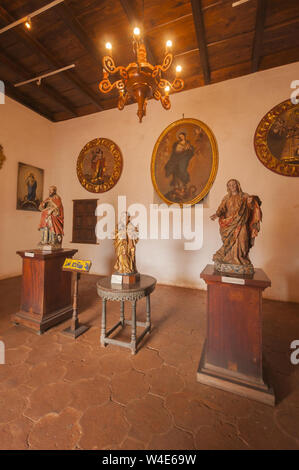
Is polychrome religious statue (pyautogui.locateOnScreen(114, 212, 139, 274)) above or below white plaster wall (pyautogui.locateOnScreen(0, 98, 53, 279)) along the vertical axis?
below

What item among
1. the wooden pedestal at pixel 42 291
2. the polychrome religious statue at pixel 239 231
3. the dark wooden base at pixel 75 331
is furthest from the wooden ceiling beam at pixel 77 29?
the dark wooden base at pixel 75 331

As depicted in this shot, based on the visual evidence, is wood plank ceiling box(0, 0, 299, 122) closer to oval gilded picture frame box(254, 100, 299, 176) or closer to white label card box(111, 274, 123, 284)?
oval gilded picture frame box(254, 100, 299, 176)

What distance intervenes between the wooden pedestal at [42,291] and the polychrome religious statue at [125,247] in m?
1.11

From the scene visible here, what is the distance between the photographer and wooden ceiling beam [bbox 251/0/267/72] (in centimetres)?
315

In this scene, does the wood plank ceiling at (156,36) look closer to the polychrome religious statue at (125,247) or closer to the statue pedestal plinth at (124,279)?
the polychrome religious statue at (125,247)

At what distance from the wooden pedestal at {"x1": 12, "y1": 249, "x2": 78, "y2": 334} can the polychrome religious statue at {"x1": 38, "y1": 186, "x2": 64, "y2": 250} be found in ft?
0.89

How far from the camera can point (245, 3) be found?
10.7 ft

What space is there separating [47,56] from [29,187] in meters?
3.34

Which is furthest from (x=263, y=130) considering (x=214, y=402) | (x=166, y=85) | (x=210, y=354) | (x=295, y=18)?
(x=214, y=402)

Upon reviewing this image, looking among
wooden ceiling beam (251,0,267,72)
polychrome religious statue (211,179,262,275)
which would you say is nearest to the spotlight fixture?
polychrome religious statue (211,179,262,275)

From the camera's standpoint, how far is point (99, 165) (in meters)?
6.09

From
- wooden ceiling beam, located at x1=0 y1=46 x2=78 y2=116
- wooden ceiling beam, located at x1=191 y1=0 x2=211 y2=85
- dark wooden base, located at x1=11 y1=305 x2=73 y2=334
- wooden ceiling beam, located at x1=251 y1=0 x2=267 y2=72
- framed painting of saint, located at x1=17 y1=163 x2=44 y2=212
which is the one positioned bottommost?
dark wooden base, located at x1=11 y1=305 x2=73 y2=334

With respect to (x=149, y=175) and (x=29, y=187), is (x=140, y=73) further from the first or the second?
A: (x=29, y=187)

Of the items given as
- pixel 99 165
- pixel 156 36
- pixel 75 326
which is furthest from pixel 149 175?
pixel 75 326
